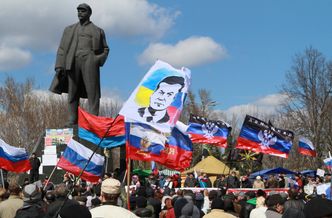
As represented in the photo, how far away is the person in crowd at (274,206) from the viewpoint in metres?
7.93

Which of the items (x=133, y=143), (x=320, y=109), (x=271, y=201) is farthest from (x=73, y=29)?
(x=320, y=109)

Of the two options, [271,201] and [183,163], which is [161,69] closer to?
[271,201]

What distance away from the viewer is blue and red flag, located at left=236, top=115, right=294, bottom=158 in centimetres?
1808

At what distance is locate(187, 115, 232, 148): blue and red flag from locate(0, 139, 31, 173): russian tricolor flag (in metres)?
8.83

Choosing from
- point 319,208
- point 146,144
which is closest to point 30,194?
point 146,144

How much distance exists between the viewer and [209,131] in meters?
22.1

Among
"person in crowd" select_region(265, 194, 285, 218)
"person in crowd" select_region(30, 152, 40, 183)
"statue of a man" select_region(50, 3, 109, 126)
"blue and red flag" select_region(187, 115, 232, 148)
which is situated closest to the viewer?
"person in crowd" select_region(265, 194, 285, 218)

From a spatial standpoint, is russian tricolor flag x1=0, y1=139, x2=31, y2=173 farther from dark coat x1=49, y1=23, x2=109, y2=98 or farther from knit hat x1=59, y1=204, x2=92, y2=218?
knit hat x1=59, y1=204, x2=92, y2=218

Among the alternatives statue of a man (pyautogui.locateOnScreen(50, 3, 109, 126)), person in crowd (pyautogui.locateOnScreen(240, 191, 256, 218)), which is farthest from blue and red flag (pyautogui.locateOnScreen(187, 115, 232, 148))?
person in crowd (pyautogui.locateOnScreen(240, 191, 256, 218))

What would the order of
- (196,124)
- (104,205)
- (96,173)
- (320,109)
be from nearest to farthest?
1. (104,205)
2. (96,173)
3. (196,124)
4. (320,109)

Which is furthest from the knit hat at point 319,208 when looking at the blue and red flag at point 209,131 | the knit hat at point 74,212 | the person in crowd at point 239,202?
the blue and red flag at point 209,131

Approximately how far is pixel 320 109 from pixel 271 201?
44.8 metres

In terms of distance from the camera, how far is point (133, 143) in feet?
31.9

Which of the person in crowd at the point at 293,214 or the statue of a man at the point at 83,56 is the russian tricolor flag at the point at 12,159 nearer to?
the statue of a man at the point at 83,56
